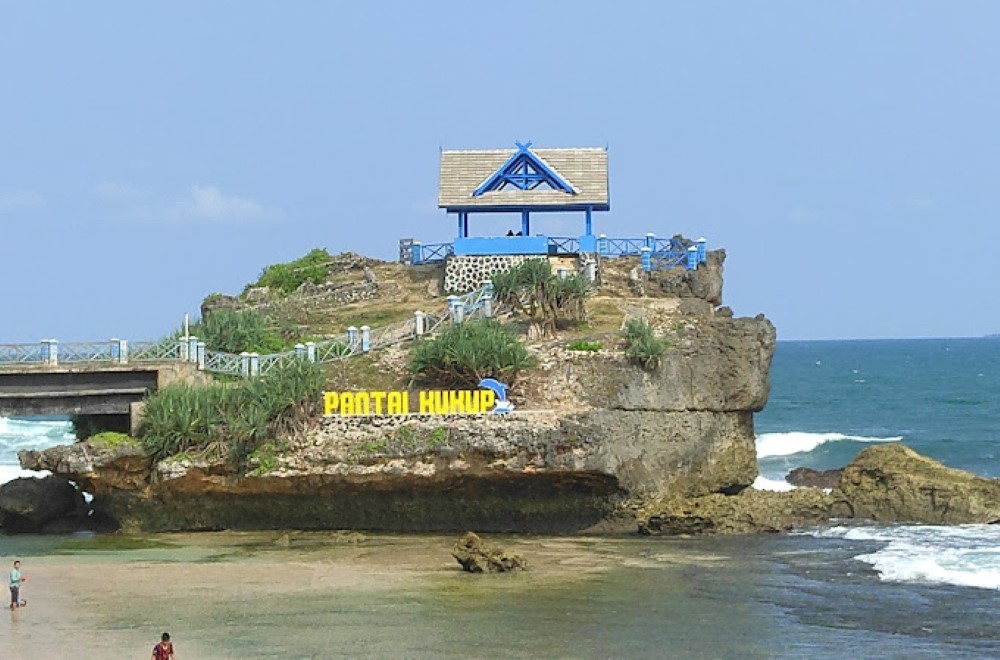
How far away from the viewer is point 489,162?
47938mm

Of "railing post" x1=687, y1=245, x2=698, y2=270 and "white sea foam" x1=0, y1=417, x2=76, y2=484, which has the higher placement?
"railing post" x1=687, y1=245, x2=698, y2=270

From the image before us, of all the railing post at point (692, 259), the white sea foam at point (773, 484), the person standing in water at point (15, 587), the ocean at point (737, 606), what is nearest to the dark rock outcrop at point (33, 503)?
the ocean at point (737, 606)

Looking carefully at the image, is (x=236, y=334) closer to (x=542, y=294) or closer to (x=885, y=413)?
(x=542, y=294)

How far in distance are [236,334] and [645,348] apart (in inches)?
484

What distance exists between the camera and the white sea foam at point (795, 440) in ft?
211

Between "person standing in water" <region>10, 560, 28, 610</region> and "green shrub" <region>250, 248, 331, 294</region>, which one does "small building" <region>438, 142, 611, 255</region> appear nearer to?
"green shrub" <region>250, 248, 331, 294</region>

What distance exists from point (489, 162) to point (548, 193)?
2.34 m

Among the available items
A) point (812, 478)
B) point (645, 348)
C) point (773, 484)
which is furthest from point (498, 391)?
point (812, 478)

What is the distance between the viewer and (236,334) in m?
42.3

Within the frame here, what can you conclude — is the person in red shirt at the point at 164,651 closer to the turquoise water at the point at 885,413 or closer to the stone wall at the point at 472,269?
the stone wall at the point at 472,269

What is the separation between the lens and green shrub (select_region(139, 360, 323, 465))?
35500mm

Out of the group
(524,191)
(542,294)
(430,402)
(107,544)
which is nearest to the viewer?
(107,544)

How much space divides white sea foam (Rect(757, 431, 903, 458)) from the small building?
19.2 m

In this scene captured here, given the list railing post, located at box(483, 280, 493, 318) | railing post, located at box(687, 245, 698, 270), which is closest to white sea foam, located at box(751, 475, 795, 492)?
railing post, located at box(687, 245, 698, 270)
